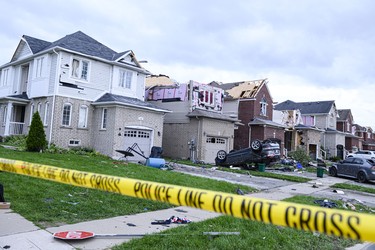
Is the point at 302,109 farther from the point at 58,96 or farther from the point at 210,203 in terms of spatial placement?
the point at 210,203

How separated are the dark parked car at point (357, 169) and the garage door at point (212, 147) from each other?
8921 mm

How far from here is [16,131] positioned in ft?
78.2

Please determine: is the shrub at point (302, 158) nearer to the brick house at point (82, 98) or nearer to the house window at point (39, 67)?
the brick house at point (82, 98)

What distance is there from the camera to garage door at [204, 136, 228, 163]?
25303 millimetres

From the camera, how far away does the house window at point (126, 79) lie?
927 inches

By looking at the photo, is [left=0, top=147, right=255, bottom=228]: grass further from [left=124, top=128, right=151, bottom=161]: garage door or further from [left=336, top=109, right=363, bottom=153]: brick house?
[left=336, top=109, right=363, bottom=153]: brick house

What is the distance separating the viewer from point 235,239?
545 cm

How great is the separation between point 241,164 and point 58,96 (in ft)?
43.4

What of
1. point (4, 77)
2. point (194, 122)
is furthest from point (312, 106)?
point (4, 77)

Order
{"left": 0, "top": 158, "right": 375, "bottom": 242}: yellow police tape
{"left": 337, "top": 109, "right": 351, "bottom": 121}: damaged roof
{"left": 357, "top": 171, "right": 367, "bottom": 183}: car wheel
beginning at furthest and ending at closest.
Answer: {"left": 337, "top": 109, "right": 351, "bottom": 121}: damaged roof < {"left": 357, "top": 171, "right": 367, "bottom": 183}: car wheel < {"left": 0, "top": 158, "right": 375, "bottom": 242}: yellow police tape

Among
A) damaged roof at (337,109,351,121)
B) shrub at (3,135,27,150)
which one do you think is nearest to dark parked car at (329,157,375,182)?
shrub at (3,135,27,150)

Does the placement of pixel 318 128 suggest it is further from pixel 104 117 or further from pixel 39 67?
pixel 39 67

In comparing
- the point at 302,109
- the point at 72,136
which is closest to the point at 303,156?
the point at 72,136

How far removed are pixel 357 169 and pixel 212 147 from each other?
10.8m
